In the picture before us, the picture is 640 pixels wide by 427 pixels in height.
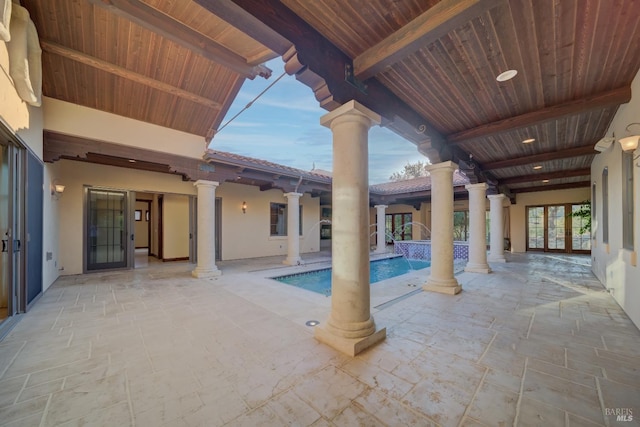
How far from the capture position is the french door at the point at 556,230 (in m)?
9.66

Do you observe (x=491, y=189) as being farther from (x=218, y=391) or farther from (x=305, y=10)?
(x=218, y=391)

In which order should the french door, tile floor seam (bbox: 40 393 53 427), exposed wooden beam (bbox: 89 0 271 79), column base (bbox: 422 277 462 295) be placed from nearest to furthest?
tile floor seam (bbox: 40 393 53 427), exposed wooden beam (bbox: 89 0 271 79), column base (bbox: 422 277 462 295), the french door

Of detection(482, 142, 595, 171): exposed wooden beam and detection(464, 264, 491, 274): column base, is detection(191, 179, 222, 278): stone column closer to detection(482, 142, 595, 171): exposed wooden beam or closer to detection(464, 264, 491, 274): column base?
detection(464, 264, 491, 274): column base

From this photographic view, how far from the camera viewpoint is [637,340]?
2.54m

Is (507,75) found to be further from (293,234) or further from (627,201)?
(293,234)

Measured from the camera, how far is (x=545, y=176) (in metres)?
7.64

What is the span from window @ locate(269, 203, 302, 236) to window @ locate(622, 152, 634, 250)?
8.36 m

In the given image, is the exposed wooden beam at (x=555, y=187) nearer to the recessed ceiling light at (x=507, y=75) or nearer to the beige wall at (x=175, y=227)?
the recessed ceiling light at (x=507, y=75)

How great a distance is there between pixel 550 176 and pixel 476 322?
717 cm

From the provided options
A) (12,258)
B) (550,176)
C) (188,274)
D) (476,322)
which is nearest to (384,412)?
(476,322)

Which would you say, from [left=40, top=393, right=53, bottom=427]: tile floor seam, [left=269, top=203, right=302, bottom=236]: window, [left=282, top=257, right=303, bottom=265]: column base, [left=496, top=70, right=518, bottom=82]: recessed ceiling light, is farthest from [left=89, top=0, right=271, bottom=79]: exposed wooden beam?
[left=269, top=203, right=302, bottom=236]: window

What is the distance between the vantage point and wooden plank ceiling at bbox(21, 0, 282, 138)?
3311mm

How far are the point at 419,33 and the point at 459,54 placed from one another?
0.67 metres

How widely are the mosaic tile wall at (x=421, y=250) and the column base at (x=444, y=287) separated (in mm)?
5322
